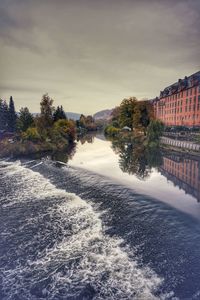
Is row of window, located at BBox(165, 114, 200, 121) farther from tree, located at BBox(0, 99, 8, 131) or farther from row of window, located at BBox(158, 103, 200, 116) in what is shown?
tree, located at BBox(0, 99, 8, 131)

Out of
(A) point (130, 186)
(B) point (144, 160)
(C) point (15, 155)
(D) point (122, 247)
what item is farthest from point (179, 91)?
(D) point (122, 247)

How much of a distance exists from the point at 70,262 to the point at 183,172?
71.2 ft

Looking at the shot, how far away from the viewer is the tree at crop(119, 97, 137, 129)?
80.6 m

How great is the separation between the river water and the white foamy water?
0.04m

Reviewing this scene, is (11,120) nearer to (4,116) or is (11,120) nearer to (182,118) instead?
(4,116)

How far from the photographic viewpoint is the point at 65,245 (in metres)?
12.1

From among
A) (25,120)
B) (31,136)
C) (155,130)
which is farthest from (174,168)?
(25,120)

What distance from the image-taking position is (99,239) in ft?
41.7

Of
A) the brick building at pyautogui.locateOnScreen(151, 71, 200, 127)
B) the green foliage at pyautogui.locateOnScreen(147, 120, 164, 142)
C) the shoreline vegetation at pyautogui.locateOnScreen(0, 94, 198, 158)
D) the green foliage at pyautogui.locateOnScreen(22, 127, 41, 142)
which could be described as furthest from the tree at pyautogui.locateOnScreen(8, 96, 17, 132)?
the brick building at pyautogui.locateOnScreen(151, 71, 200, 127)

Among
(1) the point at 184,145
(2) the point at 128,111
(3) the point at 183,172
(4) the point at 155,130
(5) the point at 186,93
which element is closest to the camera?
(3) the point at 183,172

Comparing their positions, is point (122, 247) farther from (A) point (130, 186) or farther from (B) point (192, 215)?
(A) point (130, 186)

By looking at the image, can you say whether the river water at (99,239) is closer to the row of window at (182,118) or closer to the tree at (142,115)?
the row of window at (182,118)

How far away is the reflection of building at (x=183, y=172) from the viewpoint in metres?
22.6

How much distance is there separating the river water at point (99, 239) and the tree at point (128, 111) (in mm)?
57860
